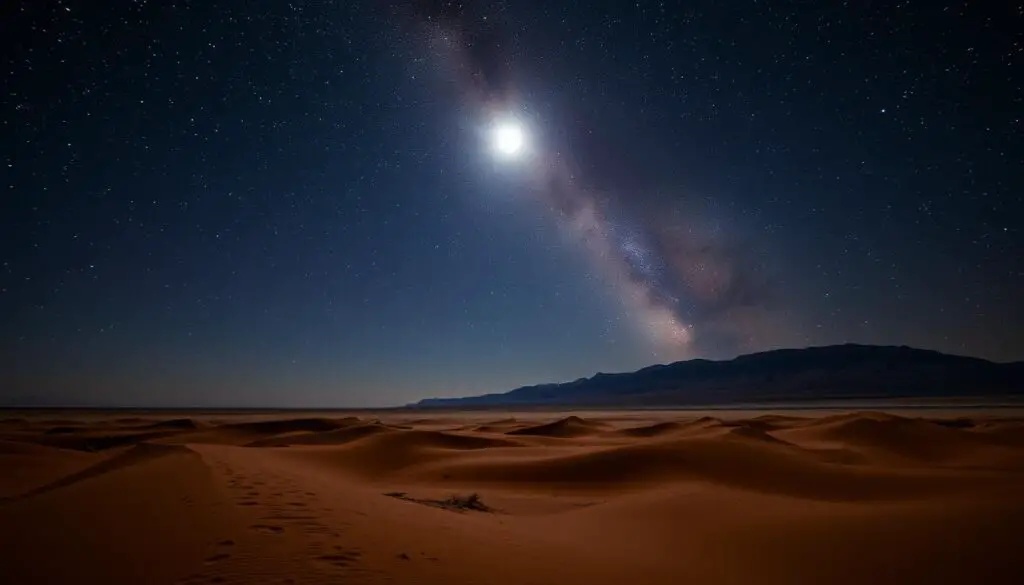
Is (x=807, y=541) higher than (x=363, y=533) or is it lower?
lower

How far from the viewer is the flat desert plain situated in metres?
4.98

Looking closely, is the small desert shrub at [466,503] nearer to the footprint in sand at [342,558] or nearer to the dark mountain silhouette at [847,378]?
the footprint in sand at [342,558]

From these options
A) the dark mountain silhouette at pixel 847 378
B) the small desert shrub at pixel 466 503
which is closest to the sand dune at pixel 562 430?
the small desert shrub at pixel 466 503

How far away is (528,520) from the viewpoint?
935 cm

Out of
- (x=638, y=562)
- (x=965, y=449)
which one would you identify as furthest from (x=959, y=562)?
(x=965, y=449)

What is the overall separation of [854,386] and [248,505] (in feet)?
600

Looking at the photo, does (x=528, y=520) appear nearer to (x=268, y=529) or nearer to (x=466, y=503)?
(x=466, y=503)

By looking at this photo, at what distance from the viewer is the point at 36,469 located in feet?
48.4

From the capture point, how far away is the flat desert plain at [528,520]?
4.98 metres

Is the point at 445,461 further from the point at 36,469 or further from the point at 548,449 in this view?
the point at 36,469

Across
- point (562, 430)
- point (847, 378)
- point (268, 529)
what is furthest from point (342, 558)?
point (847, 378)

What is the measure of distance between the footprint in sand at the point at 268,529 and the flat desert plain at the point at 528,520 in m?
0.03

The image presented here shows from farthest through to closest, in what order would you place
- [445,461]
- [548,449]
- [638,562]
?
[548,449] → [445,461] → [638,562]

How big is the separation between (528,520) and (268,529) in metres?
5.15
